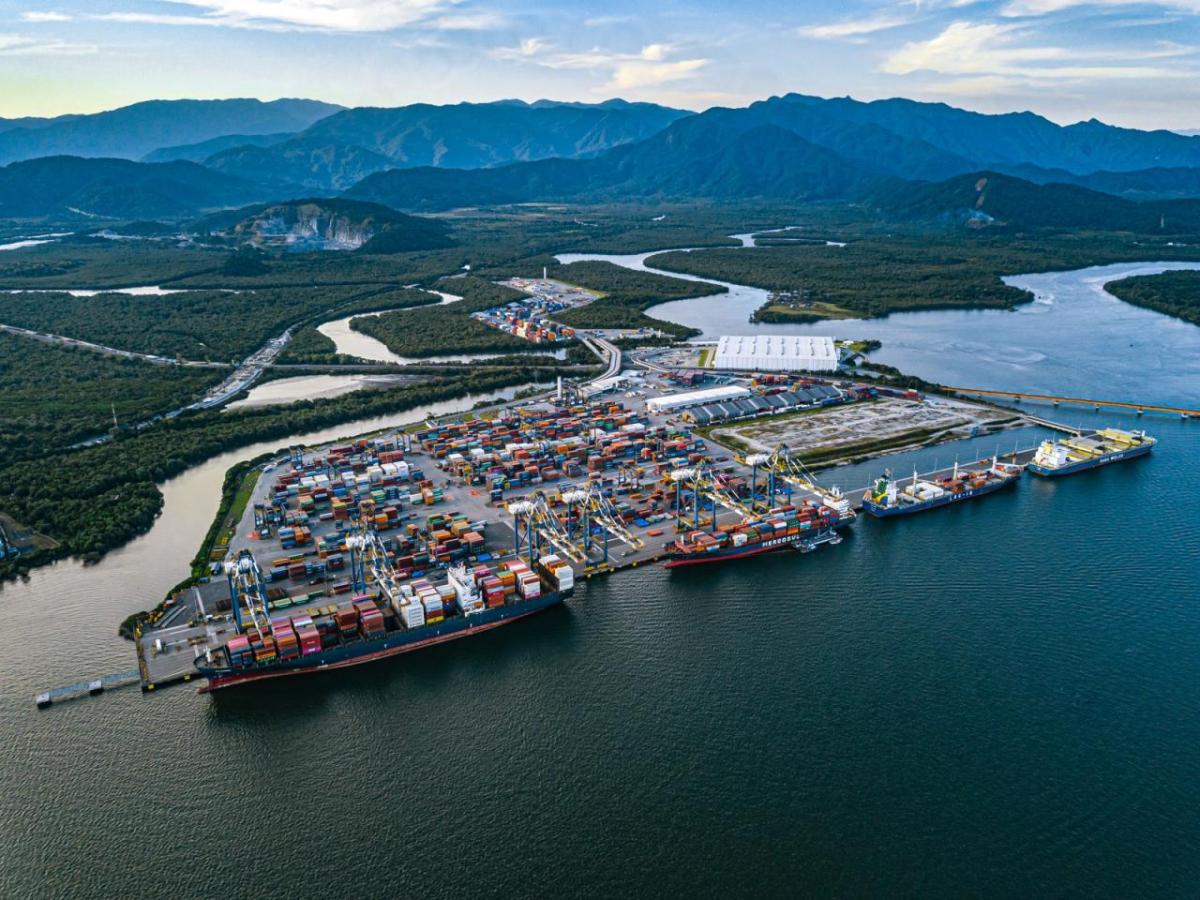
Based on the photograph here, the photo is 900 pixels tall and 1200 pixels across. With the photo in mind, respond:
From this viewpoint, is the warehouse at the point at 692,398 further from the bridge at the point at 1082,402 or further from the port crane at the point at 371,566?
the port crane at the point at 371,566

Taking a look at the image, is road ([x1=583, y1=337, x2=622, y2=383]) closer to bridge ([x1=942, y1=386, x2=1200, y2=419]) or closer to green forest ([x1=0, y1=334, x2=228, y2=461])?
bridge ([x1=942, y1=386, x2=1200, y2=419])

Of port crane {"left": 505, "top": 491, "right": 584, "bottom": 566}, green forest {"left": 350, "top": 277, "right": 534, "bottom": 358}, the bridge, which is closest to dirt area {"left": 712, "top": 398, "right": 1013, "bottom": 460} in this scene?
the bridge

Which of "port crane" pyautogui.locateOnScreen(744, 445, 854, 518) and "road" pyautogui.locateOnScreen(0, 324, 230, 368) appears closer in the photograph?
"port crane" pyautogui.locateOnScreen(744, 445, 854, 518)

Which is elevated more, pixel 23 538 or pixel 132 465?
pixel 132 465

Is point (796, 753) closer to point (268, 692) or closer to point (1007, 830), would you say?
point (1007, 830)

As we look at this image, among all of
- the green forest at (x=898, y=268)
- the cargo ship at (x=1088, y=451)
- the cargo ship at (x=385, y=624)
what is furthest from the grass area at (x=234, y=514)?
the green forest at (x=898, y=268)

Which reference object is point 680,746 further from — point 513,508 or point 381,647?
point 513,508

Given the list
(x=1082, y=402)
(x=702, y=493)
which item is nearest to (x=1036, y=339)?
(x=1082, y=402)
